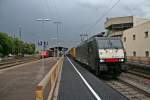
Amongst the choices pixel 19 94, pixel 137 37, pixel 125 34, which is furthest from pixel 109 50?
pixel 125 34

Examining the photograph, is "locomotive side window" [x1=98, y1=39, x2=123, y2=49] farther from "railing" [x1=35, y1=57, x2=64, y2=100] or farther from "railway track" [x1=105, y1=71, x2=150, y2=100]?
"railing" [x1=35, y1=57, x2=64, y2=100]

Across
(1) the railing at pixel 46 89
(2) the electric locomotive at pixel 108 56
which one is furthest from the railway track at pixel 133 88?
(1) the railing at pixel 46 89

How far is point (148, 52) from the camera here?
52.8 meters

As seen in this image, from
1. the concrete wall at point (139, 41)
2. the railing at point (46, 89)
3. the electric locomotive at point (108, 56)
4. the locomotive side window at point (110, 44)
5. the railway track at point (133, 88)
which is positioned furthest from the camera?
the concrete wall at point (139, 41)

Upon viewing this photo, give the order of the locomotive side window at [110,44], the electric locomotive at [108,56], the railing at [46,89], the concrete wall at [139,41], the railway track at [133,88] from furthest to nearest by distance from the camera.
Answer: the concrete wall at [139,41]
the locomotive side window at [110,44]
the electric locomotive at [108,56]
the railway track at [133,88]
the railing at [46,89]

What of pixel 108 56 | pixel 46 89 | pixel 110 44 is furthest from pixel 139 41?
pixel 46 89

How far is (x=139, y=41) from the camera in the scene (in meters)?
57.1

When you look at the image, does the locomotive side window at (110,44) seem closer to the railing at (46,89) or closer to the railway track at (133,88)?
the railway track at (133,88)

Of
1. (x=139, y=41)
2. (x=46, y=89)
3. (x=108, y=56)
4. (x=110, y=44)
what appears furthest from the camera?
(x=139, y=41)

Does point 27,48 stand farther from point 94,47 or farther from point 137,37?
point 94,47

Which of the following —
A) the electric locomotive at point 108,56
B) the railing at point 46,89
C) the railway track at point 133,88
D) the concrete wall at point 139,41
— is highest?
the concrete wall at point 139,41

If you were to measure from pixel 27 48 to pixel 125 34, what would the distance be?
102359 mm

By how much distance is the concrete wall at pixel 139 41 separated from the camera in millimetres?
53591

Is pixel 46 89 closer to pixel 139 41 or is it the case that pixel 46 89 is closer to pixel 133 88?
pixel 133 88
